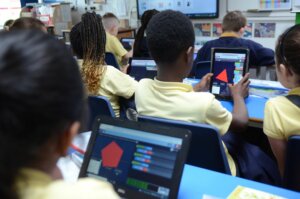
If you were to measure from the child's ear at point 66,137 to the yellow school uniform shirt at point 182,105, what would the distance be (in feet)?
2.55

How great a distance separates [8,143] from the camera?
1.48 feet

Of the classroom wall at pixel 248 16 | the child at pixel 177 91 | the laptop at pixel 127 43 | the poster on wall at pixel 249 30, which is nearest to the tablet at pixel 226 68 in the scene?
the child at pixel 177 91

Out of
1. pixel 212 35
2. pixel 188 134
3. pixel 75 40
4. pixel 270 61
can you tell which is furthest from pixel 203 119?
pixel 212 35

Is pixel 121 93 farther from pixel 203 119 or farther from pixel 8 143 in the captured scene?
pixel 8 143

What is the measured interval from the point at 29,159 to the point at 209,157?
2.86 feet

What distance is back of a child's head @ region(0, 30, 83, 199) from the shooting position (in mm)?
445

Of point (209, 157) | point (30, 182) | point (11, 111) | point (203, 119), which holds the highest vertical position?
point (11, 111)

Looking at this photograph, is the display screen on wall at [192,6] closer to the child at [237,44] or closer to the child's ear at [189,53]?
the child at [237,44]

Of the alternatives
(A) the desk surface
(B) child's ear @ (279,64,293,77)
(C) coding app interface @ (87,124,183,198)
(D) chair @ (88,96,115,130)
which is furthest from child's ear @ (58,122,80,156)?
(A) the desk surface

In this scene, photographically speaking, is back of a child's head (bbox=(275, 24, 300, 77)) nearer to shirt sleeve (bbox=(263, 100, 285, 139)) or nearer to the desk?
shirt sleeve (bbox=(263, 100, 285, 139))

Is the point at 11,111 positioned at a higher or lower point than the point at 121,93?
higher

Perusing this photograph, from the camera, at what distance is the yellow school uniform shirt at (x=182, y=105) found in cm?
127

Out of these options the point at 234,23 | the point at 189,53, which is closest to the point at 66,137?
the point at 189,53

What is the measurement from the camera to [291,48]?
4.07ft
